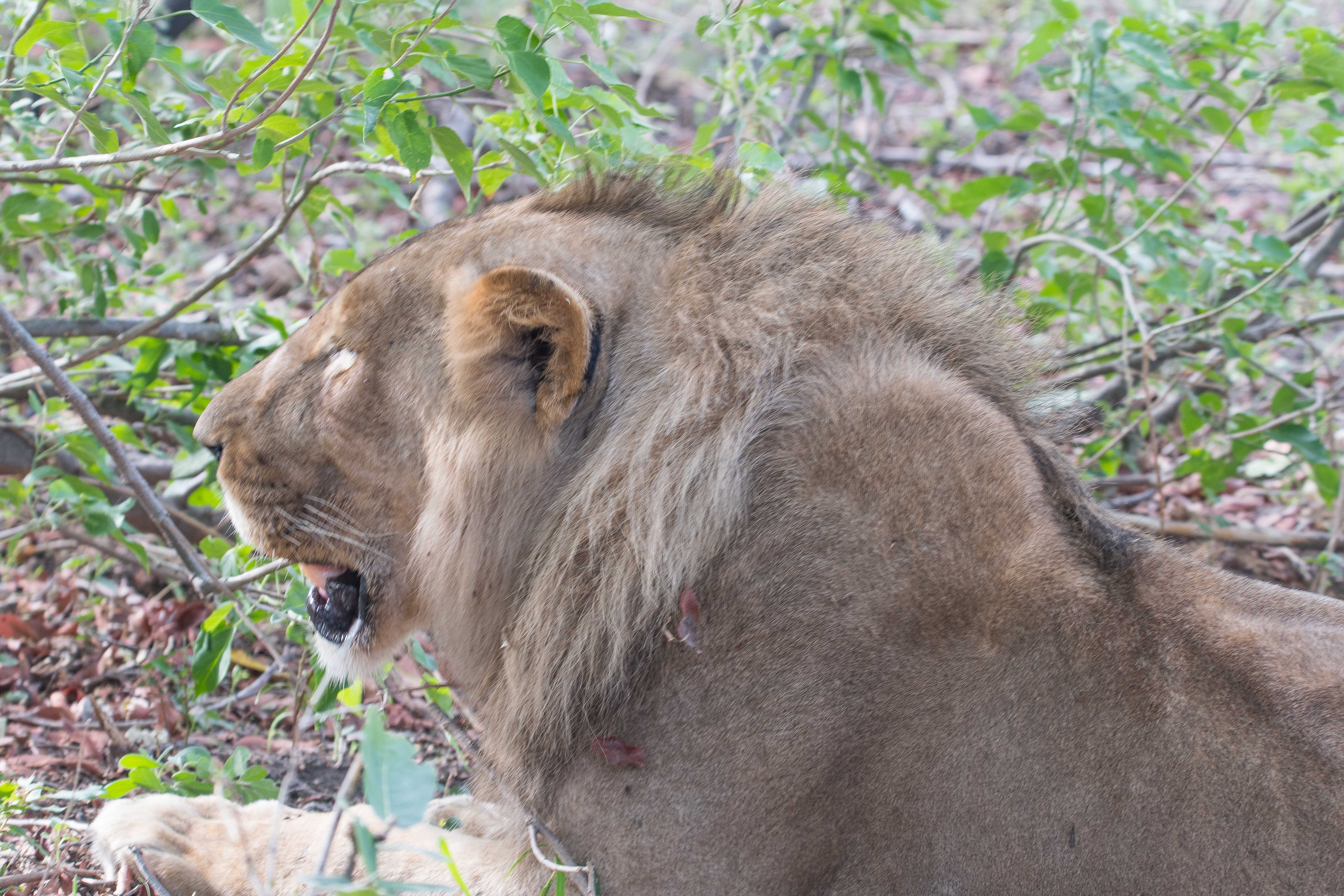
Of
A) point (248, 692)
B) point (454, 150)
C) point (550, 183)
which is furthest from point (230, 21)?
point (248, 692)

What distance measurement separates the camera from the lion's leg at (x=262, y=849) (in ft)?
8.59

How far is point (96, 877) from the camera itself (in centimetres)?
274

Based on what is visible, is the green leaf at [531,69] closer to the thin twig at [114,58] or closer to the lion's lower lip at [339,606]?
the thin twig at [114,58]

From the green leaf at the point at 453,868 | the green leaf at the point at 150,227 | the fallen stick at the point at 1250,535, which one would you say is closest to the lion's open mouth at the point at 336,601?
the green leaf at the point at 453,868

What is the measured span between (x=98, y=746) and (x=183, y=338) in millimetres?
1332

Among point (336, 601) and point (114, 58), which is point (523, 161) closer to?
point (114, 58)

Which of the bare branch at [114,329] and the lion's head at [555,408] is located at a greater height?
the lion's head at [555,408]

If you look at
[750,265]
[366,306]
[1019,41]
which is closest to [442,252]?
[366,306]

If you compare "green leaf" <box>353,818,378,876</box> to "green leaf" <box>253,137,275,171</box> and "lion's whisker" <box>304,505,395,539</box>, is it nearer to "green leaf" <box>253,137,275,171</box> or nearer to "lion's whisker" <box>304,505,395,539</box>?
"lion's whisker" <box>304,505,395,539</box>

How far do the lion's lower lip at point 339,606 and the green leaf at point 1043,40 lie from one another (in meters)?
2.90

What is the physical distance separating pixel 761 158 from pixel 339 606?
62.9 inches

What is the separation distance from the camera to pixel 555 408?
95.1 inches

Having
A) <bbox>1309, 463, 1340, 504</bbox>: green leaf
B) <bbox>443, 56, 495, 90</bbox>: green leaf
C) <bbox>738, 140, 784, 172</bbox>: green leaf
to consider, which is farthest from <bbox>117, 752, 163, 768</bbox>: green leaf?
<bbox>1309, 463, 1340, 504</bbox>: green leaf

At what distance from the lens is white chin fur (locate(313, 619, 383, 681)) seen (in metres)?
2.75
